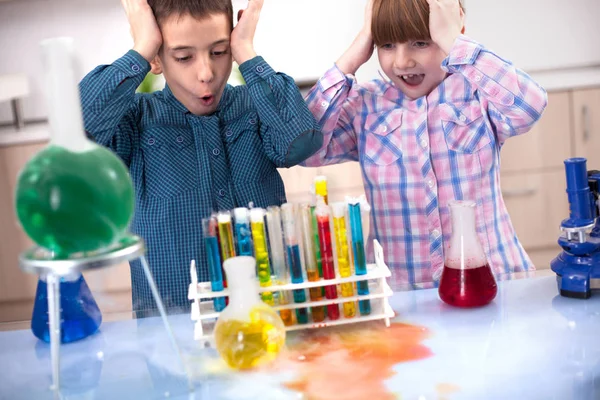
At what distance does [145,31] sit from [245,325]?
69cm

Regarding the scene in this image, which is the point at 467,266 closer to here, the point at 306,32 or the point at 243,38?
the point at 243,38

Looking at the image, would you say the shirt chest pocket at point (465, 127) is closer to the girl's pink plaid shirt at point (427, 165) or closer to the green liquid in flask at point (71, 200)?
the girl's pink plaid shirt at point (427, 165)

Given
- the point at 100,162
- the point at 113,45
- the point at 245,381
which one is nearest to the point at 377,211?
the point at 245,381

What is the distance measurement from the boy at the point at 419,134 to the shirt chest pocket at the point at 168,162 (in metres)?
0.27

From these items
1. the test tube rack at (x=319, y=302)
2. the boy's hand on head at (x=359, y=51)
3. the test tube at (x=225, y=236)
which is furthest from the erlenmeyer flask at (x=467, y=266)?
the boy's hand on head at (x=359, y=51)

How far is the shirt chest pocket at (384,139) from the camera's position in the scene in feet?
5.15

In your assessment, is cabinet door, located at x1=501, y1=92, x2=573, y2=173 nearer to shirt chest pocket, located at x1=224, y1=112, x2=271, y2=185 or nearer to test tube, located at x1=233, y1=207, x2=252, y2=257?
shirt chest pocket, located at x1=224, y1=112, x2=271, y2=185

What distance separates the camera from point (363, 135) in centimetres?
161

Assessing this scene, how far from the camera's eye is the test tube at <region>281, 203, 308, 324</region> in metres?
1.07

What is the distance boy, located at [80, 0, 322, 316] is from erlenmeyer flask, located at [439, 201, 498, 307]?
0.41 metres

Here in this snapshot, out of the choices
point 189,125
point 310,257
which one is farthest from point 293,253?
point 189,125

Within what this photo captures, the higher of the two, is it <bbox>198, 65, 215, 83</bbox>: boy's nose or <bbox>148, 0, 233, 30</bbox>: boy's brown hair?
<bbox>148, 0, 233, 30</bbox>: boy's brown hair

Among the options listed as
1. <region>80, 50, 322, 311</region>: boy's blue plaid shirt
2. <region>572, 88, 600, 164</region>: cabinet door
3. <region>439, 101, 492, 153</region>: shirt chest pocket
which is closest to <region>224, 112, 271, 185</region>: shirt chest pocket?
<region>80, 50, 322, 311</region>: boy's blue plaid shirt

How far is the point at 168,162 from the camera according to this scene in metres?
1.49
